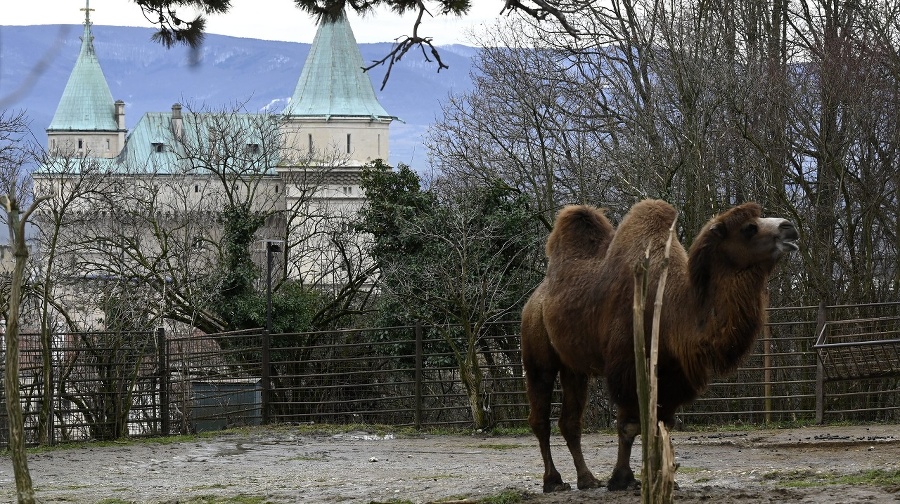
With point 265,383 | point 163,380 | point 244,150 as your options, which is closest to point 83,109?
point 244,150

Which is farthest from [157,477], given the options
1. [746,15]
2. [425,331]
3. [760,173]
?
[746,15]

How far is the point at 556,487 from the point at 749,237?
101 inches

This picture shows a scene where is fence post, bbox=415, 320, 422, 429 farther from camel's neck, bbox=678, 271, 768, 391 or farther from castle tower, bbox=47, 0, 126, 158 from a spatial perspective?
castle tower, bbox=47, 0, 126, 158

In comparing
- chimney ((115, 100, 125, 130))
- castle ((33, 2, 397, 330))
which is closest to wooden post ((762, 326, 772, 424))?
castle ((33, 2, 397, 330))

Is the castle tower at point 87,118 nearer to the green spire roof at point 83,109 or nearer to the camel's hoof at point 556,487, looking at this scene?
the green spire roof at point 83,109

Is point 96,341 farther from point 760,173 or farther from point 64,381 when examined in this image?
point 760,173

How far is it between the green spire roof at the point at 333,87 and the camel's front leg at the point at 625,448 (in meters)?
93.6

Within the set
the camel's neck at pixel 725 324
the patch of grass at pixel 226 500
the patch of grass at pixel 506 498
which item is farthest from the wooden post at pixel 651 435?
the patch of grass at pixel 226 500

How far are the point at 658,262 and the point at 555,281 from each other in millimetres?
1150

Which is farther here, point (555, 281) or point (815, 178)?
point (815, 178)

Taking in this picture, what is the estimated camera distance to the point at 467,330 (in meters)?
19.2

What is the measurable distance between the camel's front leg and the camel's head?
127 centimetres

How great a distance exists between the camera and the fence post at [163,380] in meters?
19.5

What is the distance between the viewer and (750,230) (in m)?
7.73
